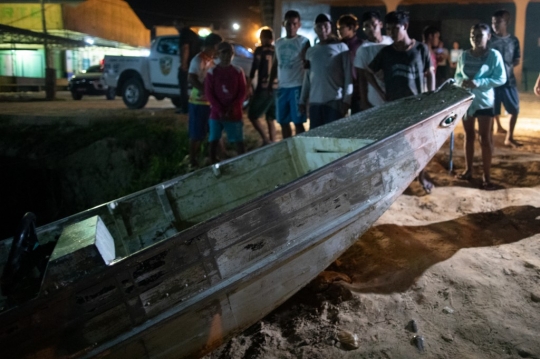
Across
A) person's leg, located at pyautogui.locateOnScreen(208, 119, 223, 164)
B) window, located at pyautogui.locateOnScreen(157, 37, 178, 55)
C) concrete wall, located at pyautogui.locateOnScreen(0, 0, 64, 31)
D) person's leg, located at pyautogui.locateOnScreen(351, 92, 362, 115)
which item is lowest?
person's leg, located at pyautogui.locateOnScreen(208, 119, 223, 164)

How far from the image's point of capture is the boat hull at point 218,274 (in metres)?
2.52

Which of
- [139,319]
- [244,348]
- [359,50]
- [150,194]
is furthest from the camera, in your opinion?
[359,50]

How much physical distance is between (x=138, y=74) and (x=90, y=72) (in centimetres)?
617

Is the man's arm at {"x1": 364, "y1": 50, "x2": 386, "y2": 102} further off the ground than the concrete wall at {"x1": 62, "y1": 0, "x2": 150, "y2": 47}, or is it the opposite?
the concrete wall at {"x1": 62, "y1": 0, "x2": 150, "y2": 47}

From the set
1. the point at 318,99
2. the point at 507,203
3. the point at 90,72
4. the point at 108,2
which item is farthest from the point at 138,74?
the point at 108,2

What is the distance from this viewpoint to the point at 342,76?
216 inches

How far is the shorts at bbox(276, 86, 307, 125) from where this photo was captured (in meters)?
6.24

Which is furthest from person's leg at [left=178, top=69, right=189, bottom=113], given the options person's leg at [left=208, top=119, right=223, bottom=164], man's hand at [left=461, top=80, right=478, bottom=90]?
man's hand at [left=461, top=80, right=478, bottom=90]

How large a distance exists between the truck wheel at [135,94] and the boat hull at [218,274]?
29.2ft

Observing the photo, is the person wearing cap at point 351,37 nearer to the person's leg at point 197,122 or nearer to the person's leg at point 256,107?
the person's leg at point 256,107

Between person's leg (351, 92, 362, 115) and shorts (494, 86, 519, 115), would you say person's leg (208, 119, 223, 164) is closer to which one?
person's leg (351, 92, 362, 115)

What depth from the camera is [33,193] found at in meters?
9.30

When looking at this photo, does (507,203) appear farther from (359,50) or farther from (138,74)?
(138,74)

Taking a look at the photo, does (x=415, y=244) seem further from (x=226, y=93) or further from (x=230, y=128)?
(x=226, y=93)
